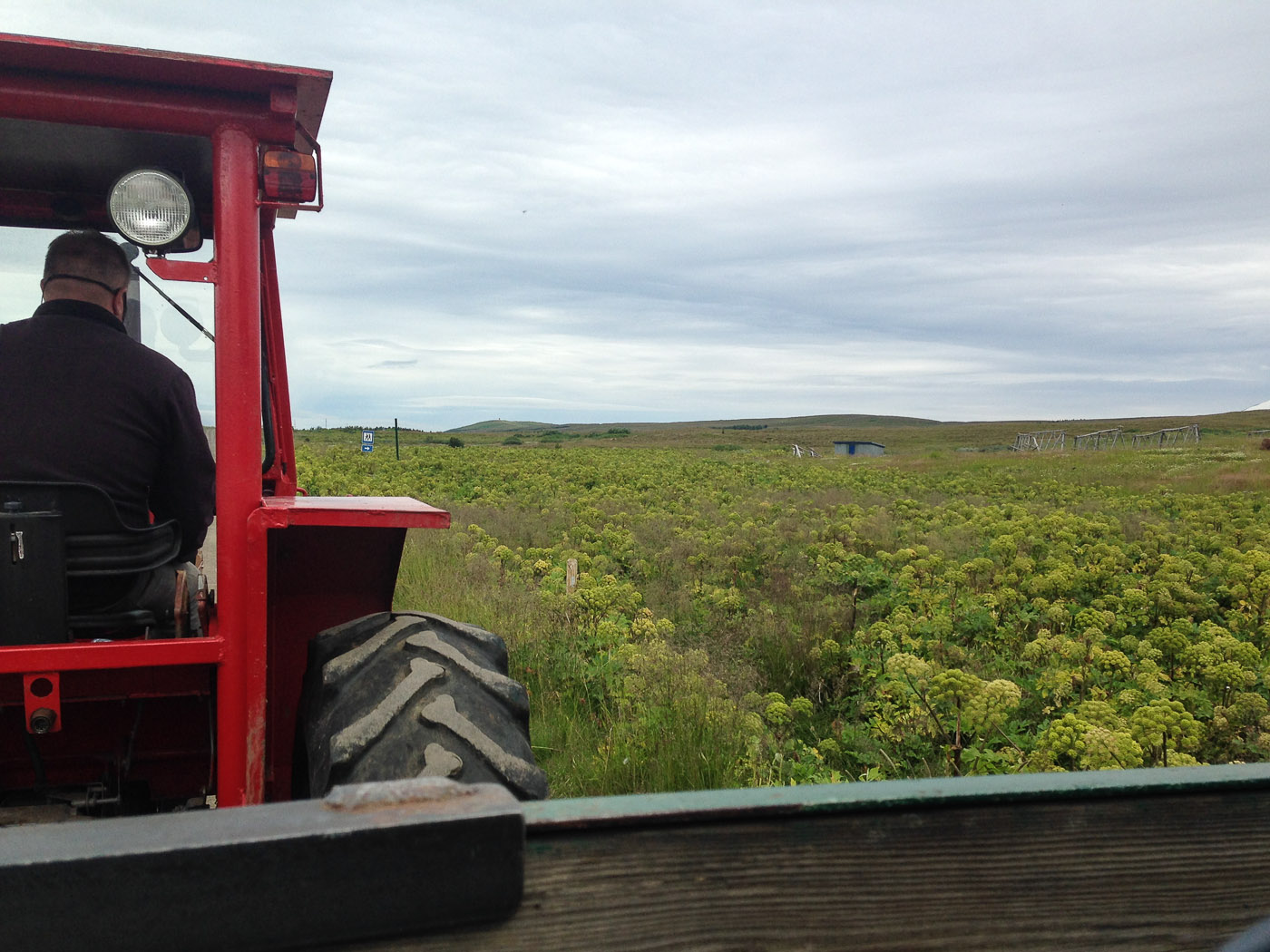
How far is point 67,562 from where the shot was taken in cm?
206

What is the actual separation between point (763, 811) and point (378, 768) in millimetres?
1159

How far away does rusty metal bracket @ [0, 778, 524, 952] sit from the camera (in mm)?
862

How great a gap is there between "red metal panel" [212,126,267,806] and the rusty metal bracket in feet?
4.07

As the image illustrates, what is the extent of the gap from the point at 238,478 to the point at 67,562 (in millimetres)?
376

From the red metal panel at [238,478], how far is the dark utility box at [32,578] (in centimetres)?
31

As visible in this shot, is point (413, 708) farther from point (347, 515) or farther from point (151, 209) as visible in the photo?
point (151, 209)

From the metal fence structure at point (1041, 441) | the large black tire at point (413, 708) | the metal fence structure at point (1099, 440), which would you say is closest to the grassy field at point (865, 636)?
the large black tire at point (413, 708)

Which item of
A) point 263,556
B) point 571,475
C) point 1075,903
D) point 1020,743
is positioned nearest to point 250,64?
point 263,556

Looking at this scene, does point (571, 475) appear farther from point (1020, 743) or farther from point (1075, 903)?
point (1075, 903)

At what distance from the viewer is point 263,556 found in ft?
7.09

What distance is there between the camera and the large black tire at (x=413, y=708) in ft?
6.48

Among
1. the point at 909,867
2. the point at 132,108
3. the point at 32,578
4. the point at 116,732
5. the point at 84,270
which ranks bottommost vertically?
the point at 116,732

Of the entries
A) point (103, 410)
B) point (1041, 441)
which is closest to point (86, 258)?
point (103, 410)

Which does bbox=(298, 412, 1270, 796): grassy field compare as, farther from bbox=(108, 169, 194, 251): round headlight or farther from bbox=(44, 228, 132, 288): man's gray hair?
bbox=(108, 169, 194, 251): round headlight
